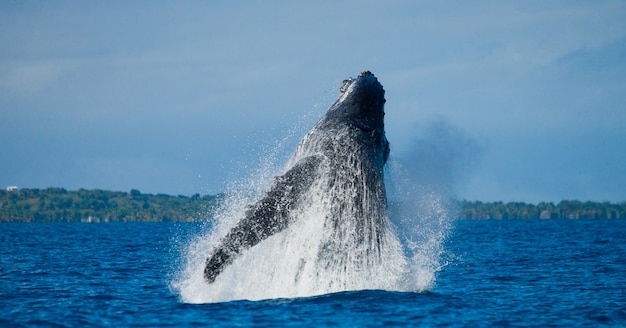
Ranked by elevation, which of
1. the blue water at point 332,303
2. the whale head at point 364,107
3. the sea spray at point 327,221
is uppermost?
the whale head at point 364,107

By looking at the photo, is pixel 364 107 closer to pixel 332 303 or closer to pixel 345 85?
pixel 345 85

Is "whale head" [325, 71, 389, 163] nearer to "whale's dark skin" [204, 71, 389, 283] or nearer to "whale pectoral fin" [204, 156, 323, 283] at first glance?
"whale's dark skin" [204, 71, 389, 283]

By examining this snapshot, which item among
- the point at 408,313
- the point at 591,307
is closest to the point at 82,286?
the point at 408,313

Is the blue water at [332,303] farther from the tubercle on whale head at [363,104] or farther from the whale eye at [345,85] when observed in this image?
the whale eye at [345,85]

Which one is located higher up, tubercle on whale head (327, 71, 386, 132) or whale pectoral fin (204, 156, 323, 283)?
tubercle on whale head (327, 71, 386, 132)

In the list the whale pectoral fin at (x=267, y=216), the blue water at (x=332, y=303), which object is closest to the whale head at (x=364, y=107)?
the whale pectoral fin at (x=267, y=216)

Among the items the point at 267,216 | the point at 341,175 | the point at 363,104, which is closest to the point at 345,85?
the point at 363,104

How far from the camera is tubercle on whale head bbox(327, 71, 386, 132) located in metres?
16.0

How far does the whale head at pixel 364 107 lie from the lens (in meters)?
16.0

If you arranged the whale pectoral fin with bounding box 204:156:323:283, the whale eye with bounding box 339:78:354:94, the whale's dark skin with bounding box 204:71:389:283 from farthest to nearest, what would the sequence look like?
1. the whale eye with bounding box 339:78:354:94
2. the whale's dark skin with bounding box 204:71:389:283
3. the whale pectoral fin with bounding box 204:156:323:283

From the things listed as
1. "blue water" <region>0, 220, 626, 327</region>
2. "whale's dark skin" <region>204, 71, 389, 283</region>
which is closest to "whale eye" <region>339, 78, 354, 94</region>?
"whale's dark skin" <region>204, 71, 389, 283</region>

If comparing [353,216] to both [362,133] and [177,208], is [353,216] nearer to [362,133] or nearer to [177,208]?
[362,133]

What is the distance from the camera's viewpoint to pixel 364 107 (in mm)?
16078

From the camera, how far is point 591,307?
18031mm
